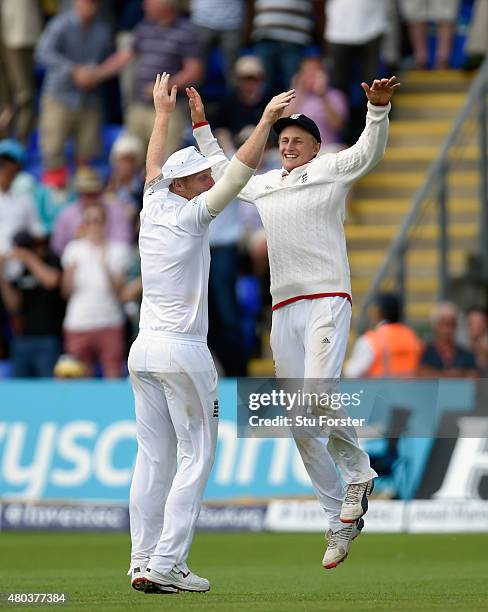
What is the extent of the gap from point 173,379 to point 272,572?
2.80 meters

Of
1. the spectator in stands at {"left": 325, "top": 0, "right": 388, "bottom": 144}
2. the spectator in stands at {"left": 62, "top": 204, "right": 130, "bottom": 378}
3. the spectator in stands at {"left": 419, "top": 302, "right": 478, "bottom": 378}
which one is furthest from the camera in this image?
the spectator in stands at {"left": 325, "top": 0, "right": 388, "bottom": 144}

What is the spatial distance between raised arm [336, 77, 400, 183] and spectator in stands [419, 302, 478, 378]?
6568 mm

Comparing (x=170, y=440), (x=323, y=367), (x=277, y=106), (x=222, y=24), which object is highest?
(x=277, y=106)

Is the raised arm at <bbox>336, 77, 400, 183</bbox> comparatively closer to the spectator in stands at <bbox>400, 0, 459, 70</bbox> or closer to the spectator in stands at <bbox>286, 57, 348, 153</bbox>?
the spectator in stands at <bbox>286, 57, 348, 153</bbox>

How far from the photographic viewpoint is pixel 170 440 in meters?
11.1

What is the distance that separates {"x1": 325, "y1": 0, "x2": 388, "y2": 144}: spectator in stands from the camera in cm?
2078

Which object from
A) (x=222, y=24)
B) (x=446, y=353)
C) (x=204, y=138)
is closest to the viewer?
(x=204, y=138)

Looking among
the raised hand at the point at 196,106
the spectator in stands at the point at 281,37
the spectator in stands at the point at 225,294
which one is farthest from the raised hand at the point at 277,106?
the spectator in stands at the point at 281,37

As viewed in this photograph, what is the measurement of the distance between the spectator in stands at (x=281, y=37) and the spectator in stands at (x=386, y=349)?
4.23 metres

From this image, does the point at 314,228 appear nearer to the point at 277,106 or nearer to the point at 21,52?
the point at 277,106

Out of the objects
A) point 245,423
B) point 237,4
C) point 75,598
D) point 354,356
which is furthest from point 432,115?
point 75,598

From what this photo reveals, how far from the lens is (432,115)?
72.4ft

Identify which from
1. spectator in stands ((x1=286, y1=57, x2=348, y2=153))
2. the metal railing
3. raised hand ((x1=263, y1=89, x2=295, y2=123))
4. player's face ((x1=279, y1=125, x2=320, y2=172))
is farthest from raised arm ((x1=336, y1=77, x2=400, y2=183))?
spectator in stands ((x1=286, y1=57, x2=348, y2=153))

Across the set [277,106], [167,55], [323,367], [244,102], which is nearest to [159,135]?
[277,106]
